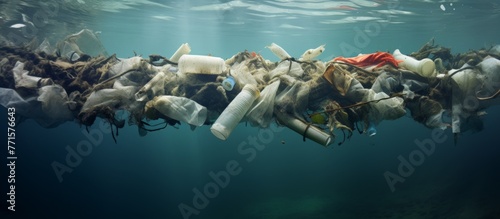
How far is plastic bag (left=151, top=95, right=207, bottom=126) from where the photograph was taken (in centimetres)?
325

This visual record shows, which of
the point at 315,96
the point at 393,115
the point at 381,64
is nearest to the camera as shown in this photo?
the point at 393,115

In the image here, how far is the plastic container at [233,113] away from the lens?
2.97 meters

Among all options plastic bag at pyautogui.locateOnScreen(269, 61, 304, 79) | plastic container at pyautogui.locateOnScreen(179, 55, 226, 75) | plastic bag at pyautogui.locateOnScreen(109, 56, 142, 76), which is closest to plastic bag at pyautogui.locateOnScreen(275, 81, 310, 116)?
plastic bag at pyautogui.locateOnScreen(269, 61, 304, 79)

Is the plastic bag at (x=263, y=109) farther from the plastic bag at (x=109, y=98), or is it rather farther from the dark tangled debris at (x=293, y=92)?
the plastic bag at (x=109, y=98)

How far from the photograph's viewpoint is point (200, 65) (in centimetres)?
369

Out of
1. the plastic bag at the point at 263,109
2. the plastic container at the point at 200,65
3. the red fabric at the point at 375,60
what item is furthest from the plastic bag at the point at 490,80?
the plastic container at the point at 200,65

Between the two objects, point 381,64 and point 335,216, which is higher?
point 381,64

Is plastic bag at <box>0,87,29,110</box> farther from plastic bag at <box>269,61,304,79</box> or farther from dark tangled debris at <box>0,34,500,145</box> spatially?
plastic bag at <box>269,61,304,79</box>

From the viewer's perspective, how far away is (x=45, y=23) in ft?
62.2

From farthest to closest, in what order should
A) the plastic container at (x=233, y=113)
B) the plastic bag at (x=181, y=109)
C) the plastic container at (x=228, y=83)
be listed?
the plastic container at (x=228, y=83)
the plastic bag at (x=181, y=109)
the plastic container at (x=233, y=113)

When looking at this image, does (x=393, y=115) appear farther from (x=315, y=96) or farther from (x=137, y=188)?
(x=137, y=188)

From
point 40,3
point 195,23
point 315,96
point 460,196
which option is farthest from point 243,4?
point 460,196

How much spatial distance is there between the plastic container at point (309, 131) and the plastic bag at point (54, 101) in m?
3.21

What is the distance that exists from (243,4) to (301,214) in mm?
12494
